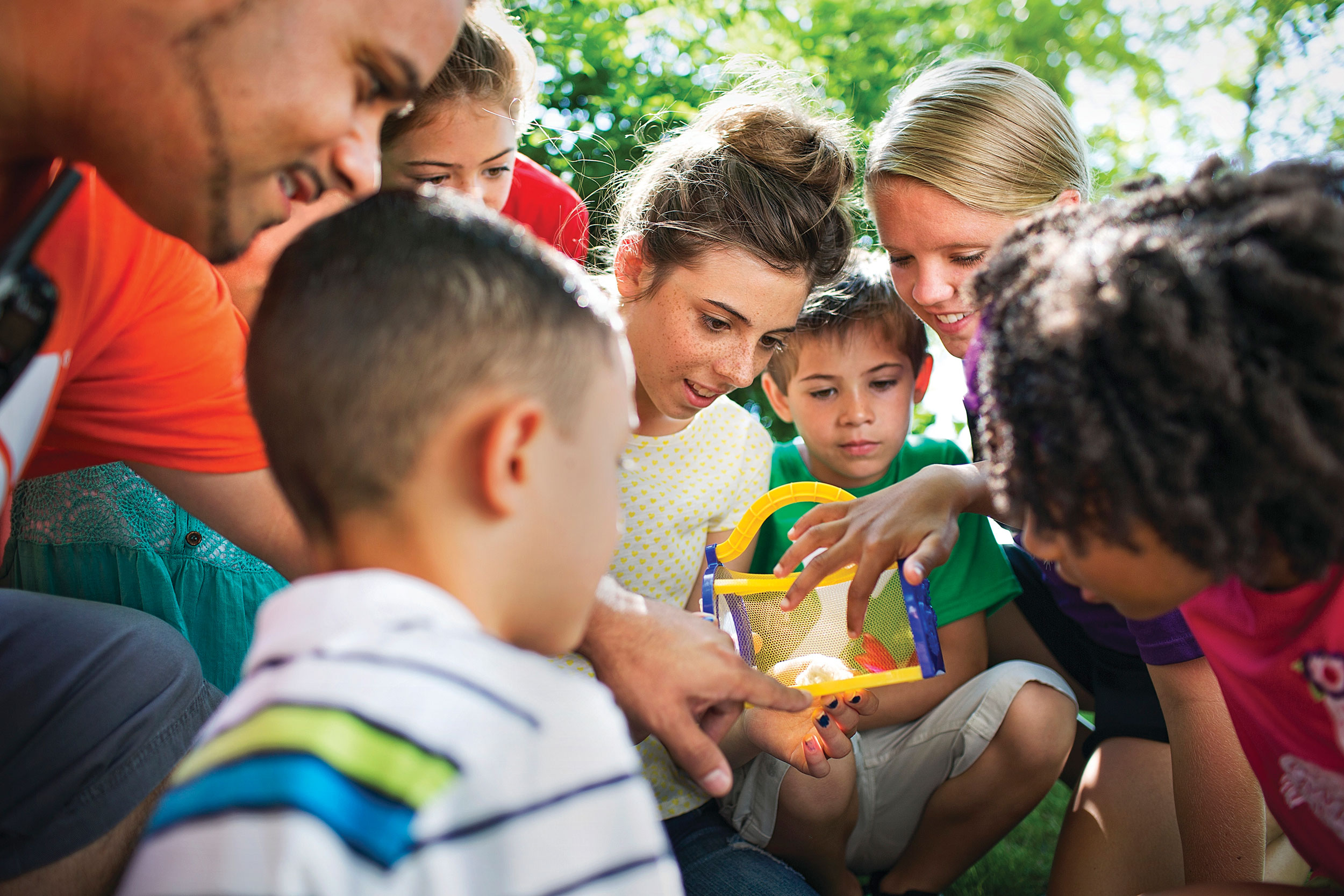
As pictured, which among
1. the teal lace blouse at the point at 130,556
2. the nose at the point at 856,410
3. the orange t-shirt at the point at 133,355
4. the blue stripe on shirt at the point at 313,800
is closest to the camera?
the blue stripe on shirt at the point at 313,800

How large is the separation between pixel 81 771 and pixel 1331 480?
193cm

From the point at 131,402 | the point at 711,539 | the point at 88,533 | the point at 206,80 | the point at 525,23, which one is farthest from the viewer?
the point at 525,23

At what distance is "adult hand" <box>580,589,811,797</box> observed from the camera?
1.57m

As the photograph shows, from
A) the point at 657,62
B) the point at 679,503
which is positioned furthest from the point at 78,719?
the point at 657,62

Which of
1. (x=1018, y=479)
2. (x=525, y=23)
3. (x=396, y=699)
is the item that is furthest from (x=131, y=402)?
(x=525, y=23)

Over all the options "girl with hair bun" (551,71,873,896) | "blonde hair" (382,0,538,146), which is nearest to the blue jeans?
"girl with hair bun" (551,71,873,896)

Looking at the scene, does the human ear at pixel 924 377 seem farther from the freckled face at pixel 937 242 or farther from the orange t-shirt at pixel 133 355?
the orange t-shirt at pixel 133 355

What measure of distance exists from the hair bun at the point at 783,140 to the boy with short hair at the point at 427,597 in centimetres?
146

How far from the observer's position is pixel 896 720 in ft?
8.25

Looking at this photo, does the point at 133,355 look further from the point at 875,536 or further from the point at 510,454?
the point at 875,536

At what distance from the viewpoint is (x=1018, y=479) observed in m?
1.30

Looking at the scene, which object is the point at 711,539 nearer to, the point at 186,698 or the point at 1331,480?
the point at 186,698

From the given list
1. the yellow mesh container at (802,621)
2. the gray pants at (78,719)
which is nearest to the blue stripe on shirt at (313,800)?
the gray pants at (78,719)

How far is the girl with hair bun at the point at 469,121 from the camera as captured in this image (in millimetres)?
2521
